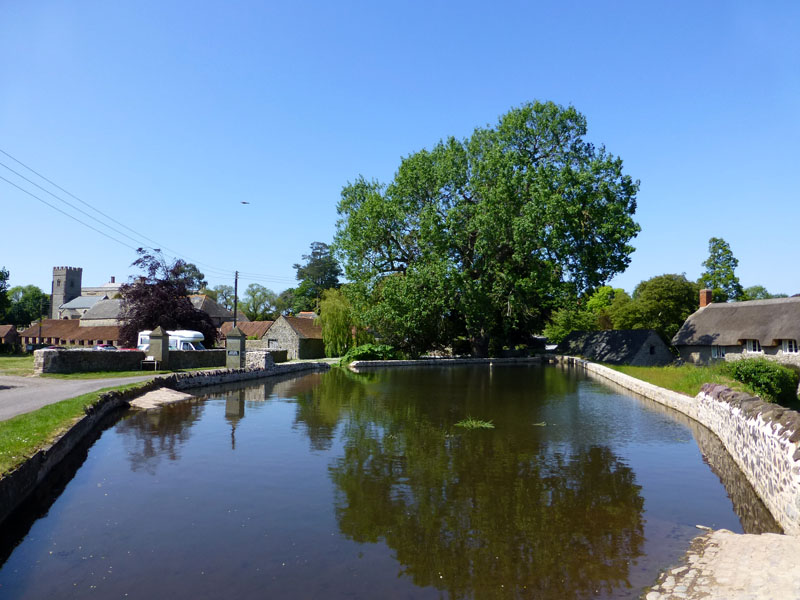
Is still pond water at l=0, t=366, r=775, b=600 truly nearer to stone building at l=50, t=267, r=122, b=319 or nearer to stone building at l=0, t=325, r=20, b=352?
stone building at l=0, t=325, r=20, b=352

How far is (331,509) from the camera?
888cm

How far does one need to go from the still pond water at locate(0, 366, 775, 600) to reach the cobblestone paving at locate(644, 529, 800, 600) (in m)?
0.29

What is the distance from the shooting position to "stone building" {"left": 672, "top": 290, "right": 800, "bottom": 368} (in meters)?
34.3

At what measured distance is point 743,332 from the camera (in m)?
37.6

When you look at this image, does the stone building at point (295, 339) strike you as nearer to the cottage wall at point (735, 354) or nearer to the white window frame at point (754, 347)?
the cottage wall at point (735, 354)

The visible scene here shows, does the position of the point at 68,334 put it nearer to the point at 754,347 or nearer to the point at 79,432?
the point at 79,432

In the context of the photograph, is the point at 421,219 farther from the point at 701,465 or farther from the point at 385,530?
the point at 385,530

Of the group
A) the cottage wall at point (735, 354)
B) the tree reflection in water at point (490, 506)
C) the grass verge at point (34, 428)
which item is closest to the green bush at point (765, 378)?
the tree reflection in water at point (490, 506)

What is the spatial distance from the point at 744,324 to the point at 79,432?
40.7 m

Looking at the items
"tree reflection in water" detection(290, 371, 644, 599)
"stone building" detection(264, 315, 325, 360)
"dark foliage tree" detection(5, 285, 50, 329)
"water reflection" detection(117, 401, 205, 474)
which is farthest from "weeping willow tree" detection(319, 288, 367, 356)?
A: "dark foliage tree" detection(5, 285, 50, 329)

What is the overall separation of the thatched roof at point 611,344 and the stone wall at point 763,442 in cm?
3272

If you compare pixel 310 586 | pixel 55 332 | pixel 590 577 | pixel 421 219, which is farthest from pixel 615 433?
pixel 55 332

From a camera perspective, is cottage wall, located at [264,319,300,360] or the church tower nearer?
cottage wall, located at [264,319,300,360]

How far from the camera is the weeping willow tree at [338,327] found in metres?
48.9
